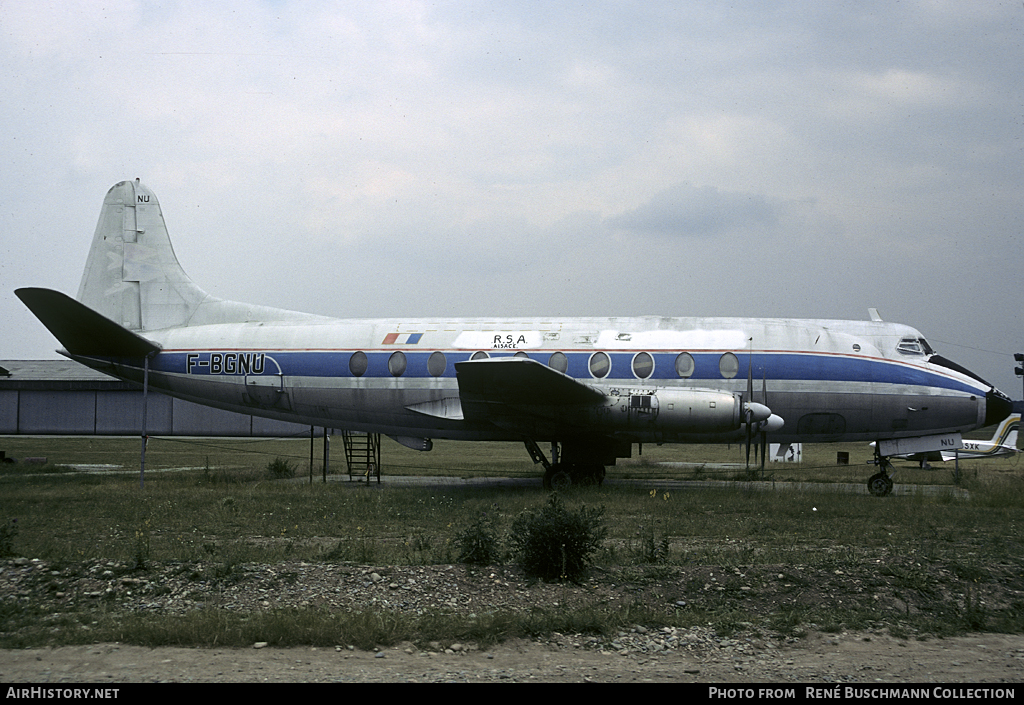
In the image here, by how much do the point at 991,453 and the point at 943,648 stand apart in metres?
34.6

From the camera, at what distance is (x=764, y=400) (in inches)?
765

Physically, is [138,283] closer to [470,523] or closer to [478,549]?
[470,523]

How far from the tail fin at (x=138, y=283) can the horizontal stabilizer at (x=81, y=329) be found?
1436 millimetres

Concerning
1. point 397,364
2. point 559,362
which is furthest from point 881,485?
point 397,364

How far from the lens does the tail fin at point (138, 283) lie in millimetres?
23016

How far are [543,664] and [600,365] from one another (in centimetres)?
1350

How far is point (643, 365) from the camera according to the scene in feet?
65.0

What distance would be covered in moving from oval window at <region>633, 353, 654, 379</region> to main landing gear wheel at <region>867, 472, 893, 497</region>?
5.96 meters

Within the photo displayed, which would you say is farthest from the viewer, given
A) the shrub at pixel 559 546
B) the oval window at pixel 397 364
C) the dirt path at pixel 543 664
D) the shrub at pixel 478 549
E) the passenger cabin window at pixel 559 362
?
the oval window at pixel 397 364

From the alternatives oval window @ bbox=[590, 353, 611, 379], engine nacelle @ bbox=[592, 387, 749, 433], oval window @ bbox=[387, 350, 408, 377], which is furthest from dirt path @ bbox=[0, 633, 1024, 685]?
oval window @ bbox=[387, 350, 408, 377]

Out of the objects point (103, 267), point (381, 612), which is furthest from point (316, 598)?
point (103, 267)

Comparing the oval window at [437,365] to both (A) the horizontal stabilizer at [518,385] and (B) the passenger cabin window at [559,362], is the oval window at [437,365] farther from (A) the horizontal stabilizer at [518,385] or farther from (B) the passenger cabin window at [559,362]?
(B) the passenger cabin window at [559,362]

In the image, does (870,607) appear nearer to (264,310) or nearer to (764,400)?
(764,400)

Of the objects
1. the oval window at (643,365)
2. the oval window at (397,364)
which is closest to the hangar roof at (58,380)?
the oval window at (397,364)
